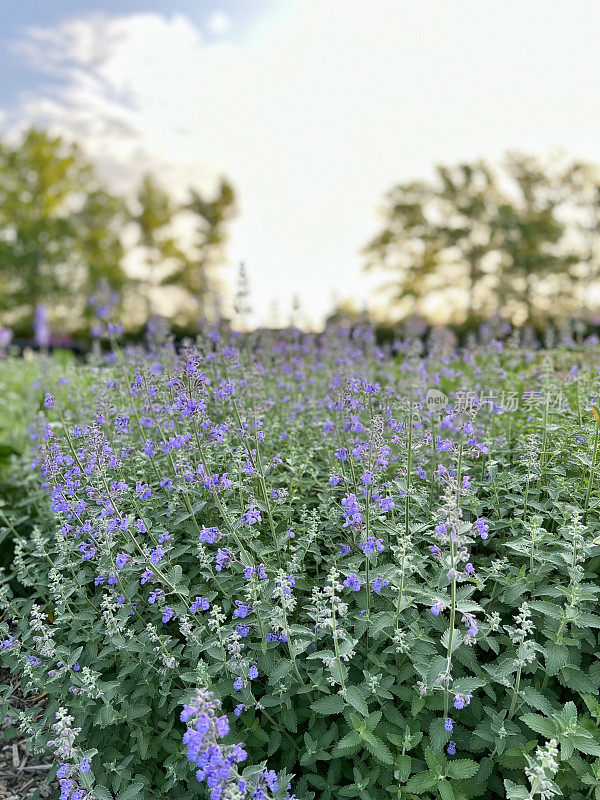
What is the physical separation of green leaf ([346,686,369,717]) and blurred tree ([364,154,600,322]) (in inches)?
1028

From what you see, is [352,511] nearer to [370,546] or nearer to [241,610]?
[370,546]

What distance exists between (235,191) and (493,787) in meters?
38.2

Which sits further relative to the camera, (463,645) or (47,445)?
(47,445)

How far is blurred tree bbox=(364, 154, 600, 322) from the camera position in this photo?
28734 millimetres

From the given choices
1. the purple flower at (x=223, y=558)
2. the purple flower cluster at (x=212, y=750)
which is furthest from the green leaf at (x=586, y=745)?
the purple flower at (x=223, y=558)

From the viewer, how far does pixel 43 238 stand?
3253 centimetres

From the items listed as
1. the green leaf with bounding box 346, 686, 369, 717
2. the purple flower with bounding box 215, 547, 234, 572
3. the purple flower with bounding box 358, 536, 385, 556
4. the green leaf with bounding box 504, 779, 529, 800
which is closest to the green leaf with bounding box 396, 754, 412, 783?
the green leaf with bounding box 346, 686, 369, 717

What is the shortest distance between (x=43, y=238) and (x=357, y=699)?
3396 cm

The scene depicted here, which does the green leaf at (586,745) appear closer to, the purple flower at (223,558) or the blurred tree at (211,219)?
the purple flower at (223,558)

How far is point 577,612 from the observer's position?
2.87 m

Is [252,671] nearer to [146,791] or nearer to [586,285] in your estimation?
[146,791]

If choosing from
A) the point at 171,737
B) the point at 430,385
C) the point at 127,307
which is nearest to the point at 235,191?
the point at 127,307

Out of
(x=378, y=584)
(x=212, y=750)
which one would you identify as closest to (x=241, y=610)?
(x=378, y=584)

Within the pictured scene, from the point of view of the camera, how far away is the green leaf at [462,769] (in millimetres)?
2677
